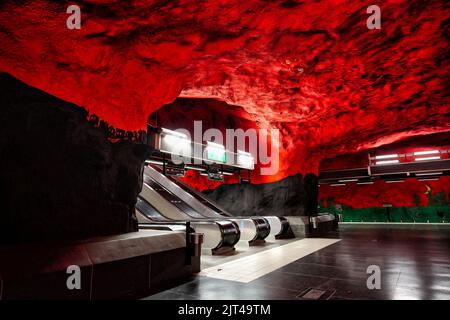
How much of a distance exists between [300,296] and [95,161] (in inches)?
128

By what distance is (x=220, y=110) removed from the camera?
1224 centimetres

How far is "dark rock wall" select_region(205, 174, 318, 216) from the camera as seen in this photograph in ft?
37.5

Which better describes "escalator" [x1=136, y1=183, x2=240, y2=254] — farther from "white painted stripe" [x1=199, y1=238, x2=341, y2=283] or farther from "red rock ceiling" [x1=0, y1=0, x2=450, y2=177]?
"red rock ceiling" [x1=0, y1=0, x2=450, y2=177]

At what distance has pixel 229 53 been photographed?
17.8 feet

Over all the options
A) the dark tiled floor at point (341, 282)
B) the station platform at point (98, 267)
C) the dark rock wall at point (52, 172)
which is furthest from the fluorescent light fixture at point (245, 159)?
the dark rock wall at point (52, 172)

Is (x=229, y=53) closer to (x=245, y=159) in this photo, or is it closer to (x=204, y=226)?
(x=204, y=226)

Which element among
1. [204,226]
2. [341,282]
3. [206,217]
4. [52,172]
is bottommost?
[341,282]

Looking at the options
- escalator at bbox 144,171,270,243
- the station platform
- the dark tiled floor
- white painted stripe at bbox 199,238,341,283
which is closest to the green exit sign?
escalator at bbox 144,171,270,243

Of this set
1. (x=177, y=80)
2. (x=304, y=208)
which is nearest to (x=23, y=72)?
(x=177, y=80)

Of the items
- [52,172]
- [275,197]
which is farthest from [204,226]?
[275,197]

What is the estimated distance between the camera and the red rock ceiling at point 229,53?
3.24m

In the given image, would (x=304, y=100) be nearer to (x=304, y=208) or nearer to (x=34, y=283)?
(x=304, y=208)

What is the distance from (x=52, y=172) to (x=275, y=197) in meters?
9.60

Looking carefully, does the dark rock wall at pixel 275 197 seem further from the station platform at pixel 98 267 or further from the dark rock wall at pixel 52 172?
the dark rock wall at pixel 52 172
